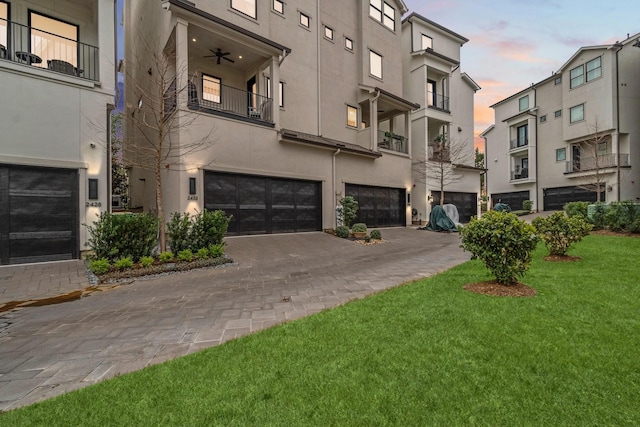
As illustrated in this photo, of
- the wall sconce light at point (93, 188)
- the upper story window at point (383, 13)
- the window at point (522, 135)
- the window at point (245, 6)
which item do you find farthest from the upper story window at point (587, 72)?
the wall sconce light at point (93, 188)

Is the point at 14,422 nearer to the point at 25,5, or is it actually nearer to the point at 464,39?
Answer: the point at 25,5

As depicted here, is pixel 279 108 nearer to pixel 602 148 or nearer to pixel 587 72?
pixel 602 148

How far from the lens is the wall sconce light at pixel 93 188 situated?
9469 millimetres

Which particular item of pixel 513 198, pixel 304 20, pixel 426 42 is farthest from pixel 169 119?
pixel 513 198

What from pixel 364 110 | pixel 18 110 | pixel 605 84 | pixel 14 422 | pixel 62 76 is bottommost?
pixel 14 422

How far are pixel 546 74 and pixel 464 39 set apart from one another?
11343mm

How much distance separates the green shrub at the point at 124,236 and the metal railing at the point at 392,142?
50.7 ft

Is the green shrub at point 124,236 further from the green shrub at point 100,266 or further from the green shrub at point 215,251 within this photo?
the green shrub at point 215,251

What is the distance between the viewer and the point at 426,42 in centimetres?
2402

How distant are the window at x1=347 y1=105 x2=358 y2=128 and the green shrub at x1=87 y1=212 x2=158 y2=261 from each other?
1405 centimetres

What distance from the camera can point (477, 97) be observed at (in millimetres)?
29234

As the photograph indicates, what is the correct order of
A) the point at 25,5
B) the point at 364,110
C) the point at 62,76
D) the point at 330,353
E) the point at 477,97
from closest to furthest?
1. the point at 330,353
2. the point at 62,76
3. the point at 25,5
4. the point at 364,110
5. the point at 477,97

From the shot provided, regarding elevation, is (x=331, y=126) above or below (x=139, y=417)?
above

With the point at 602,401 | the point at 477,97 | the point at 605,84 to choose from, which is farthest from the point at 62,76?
the point at 605,84
